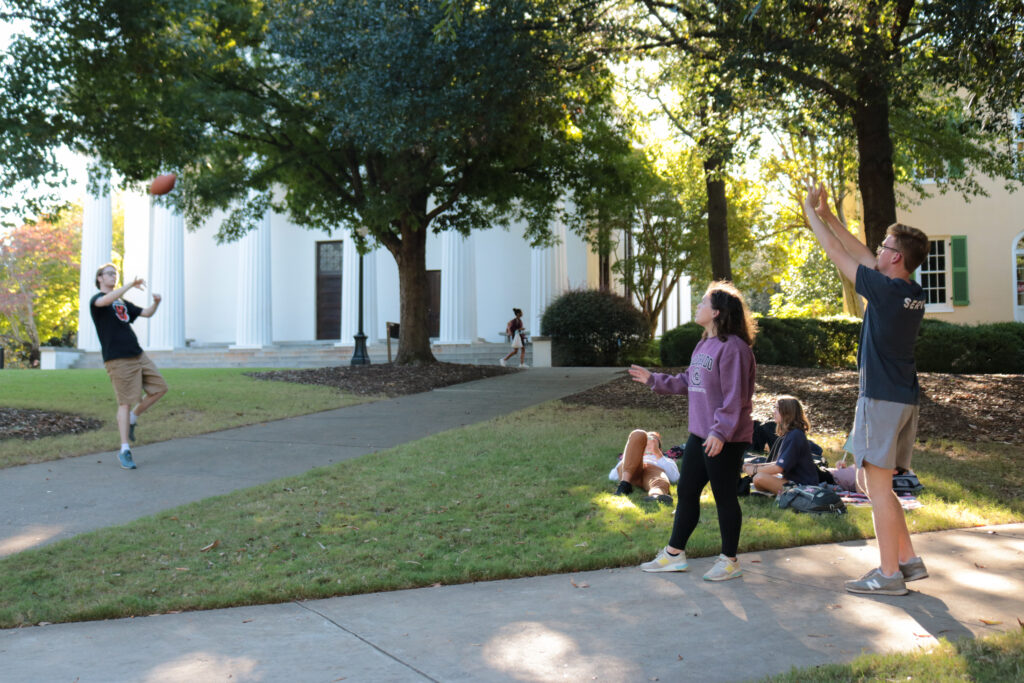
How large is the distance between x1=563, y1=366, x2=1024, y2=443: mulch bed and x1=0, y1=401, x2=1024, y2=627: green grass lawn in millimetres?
1786

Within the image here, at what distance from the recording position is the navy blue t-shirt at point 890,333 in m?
4.22

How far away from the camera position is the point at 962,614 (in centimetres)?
404

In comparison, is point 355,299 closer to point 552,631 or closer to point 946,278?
point 946,278

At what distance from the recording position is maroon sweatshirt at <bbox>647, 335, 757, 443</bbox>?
4543mm

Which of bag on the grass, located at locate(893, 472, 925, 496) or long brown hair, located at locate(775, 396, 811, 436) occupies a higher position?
long brown hair, located at locate(775, 396, 811, 436)

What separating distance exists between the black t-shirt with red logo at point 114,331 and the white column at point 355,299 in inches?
769

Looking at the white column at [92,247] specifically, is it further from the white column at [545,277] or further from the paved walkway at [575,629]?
the paved walkway at [575,629]

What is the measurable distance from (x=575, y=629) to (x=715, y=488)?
1.20m

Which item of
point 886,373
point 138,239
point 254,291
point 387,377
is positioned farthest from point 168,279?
point 886,373

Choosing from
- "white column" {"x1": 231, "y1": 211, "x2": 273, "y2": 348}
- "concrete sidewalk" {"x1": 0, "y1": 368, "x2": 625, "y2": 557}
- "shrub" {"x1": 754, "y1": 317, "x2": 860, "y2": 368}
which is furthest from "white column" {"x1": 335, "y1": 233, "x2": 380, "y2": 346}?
"concrete sidewalk" {"x1": 0, "y1": 368, "x2": 625, "y2": 557}

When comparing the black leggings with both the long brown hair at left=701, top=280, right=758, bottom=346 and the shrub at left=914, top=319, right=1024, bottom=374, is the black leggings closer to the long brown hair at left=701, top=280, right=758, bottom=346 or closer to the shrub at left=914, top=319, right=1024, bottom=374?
the long brown hair at left=701, top=280, right=758, bottom=346

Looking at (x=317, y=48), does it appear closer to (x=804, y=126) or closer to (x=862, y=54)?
(x=862, y=54)

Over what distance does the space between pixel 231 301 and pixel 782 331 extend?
73.8ft

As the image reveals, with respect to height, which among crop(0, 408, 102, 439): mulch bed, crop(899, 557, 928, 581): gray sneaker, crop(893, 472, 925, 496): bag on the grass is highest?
crop(0, 408, 102, 439): mulch bed
